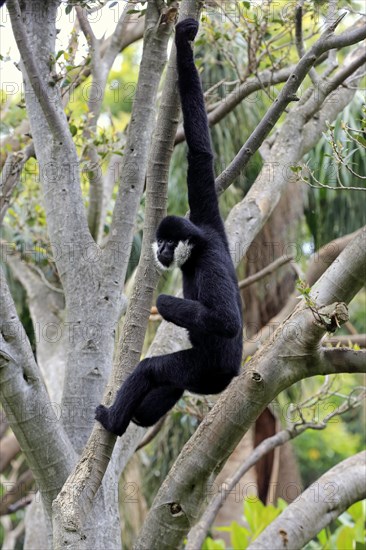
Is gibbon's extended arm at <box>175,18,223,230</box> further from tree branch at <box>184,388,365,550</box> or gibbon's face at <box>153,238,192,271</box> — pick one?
tree branch at <box>184,388,365,550</box>

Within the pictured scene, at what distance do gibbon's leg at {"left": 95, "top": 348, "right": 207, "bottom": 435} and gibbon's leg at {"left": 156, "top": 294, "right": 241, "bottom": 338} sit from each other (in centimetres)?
22

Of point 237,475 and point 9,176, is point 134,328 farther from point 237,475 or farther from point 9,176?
point 237,475

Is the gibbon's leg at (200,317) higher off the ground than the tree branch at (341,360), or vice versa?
the gibbon's leg at (200,317)

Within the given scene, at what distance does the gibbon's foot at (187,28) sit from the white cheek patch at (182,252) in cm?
122

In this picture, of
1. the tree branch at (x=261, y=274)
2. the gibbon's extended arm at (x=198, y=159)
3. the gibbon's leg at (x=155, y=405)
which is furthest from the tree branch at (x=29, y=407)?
the tree branch at (x=261, y=274)

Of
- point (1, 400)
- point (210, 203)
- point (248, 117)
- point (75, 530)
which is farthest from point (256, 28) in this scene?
point (248, 117)

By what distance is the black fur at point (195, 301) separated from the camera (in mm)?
4121

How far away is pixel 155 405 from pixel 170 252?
3.47 ft

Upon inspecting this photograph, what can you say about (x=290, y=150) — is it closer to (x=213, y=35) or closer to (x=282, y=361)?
(x=213, y=35)

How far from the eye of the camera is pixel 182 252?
14.4ft

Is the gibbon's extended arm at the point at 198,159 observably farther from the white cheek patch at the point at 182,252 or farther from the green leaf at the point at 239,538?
the green leaf at the point at 239,538

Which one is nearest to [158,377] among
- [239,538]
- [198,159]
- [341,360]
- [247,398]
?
[247,398]

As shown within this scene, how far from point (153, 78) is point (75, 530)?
2.81 metres

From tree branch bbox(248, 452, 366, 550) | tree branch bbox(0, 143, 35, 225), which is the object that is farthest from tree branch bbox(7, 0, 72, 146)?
tree branch bbox(248, 452, 366, 550)
